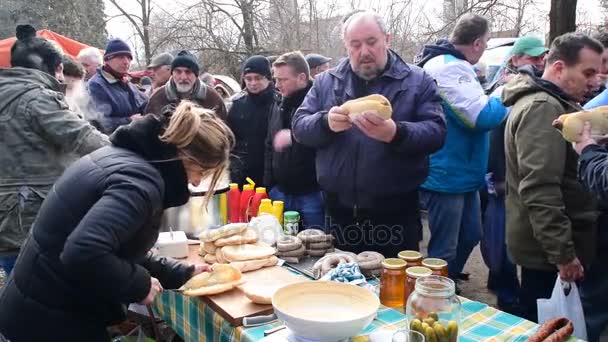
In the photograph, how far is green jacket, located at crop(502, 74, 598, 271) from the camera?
89.0 inches

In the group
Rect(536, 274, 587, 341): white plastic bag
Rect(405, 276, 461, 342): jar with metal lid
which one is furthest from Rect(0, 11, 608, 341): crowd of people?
Rect(405, 276, 461, 342): jar with metal lid

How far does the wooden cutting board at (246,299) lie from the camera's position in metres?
1.79

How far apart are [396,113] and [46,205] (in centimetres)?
165

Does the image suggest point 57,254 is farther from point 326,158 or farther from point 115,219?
point 326,158

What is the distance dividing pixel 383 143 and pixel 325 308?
1.06m

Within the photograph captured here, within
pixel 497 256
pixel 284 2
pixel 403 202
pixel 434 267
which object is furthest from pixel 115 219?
pixel 284 2

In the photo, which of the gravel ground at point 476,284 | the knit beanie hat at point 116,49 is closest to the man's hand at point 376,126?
the gravel ground at point 476,284

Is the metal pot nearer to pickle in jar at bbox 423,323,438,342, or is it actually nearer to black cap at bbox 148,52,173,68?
pickle in jar at bbox 423,323,438,342

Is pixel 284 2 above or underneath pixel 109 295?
above

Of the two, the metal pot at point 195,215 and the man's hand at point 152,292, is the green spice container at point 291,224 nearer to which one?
the metal pot at point 195,215

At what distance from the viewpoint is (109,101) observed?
4637mm

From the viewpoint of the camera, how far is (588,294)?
2469 mm

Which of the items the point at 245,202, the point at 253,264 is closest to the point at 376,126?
the point at 253,264

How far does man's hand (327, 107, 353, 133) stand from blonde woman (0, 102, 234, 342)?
2.36 feet
